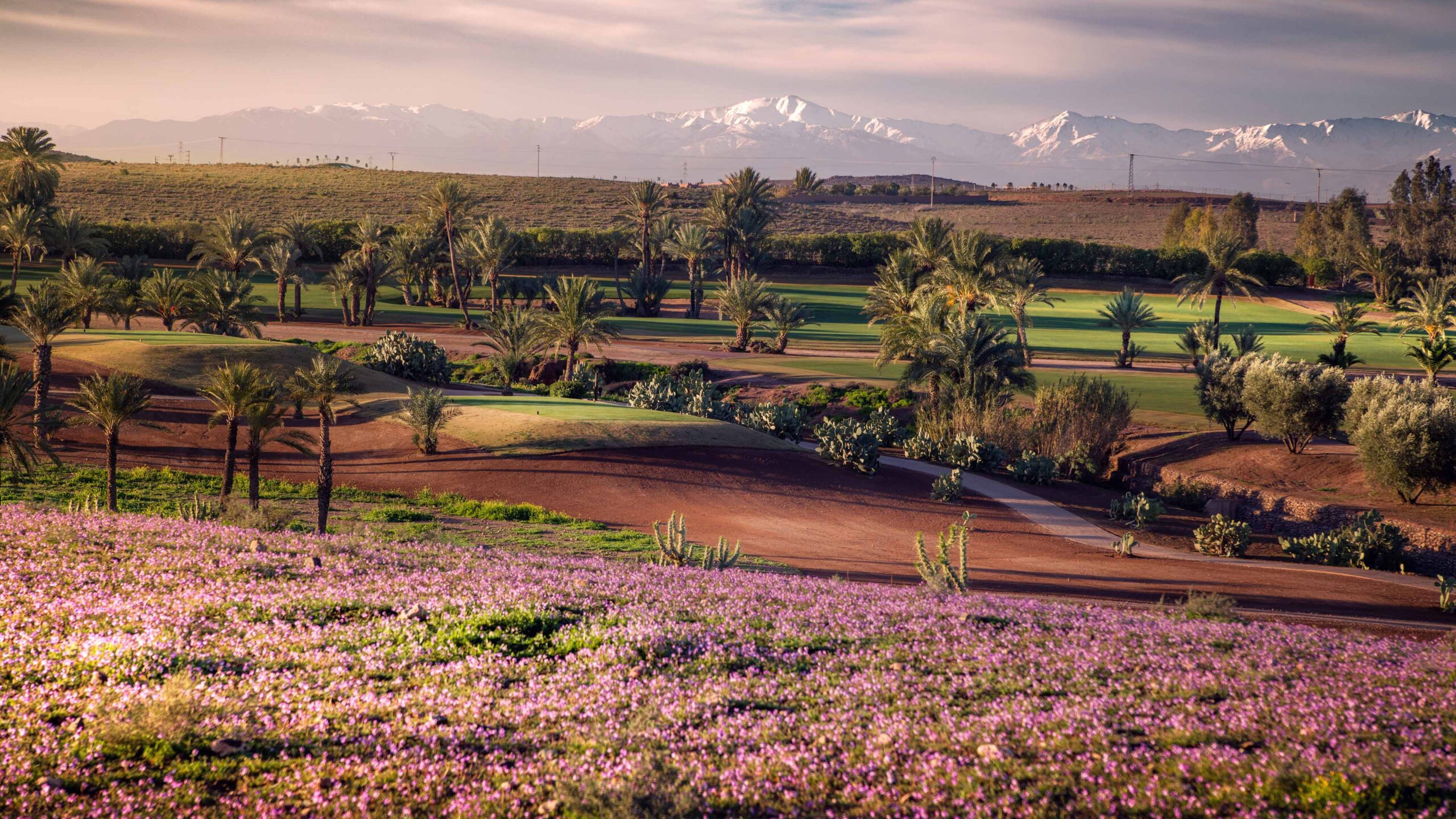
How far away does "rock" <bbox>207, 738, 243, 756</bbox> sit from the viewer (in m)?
5.96

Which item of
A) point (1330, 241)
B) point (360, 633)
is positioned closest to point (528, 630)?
point (360, 633)

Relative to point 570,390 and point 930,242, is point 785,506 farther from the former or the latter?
point 930,242

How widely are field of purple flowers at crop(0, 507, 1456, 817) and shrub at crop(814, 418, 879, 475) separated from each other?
14.3 m

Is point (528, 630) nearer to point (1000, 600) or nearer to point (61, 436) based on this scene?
point (1000, 600)

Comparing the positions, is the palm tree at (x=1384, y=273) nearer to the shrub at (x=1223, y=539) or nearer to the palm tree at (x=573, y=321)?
the palm tree at (x=573, y=321)

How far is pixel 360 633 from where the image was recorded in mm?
8156

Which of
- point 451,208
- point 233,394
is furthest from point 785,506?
point 451,208

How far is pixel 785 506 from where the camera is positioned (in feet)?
69.0

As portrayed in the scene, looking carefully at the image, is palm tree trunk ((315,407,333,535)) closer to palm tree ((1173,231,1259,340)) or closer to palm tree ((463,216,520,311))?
palm tree ((463,216,520,311))

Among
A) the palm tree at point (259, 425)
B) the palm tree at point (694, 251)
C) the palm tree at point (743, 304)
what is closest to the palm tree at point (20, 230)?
the palm tree at point (743, 304)

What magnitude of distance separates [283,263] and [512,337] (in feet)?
78.2

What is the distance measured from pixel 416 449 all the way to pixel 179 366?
392 inches

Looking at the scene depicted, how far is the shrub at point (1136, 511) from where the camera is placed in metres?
20.6

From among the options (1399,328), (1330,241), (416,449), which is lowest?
(416,449)
